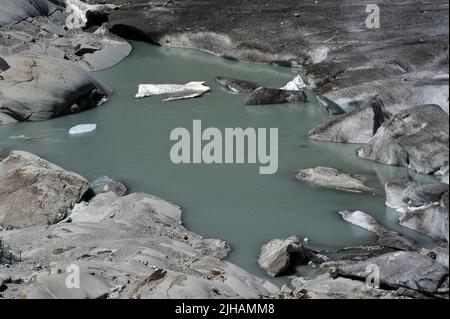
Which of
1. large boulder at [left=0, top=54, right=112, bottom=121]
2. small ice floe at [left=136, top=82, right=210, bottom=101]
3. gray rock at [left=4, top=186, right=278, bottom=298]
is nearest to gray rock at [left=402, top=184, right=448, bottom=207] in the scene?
gray rock at [left=4, top=186, right=278, bottom=298]

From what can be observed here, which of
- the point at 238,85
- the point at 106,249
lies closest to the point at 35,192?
the point at 106,249

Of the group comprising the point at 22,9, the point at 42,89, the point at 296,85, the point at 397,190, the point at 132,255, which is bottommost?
the point at 296,85

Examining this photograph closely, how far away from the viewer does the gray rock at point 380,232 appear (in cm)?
969

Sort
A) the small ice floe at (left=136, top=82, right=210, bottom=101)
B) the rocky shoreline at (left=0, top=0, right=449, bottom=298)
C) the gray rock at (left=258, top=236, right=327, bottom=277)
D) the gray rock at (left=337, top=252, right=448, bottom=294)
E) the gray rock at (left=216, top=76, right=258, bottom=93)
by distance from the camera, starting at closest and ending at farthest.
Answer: the gray rock at (left=337, top=252, right=448, bottom=294) → the rocky shoreline at (left=0, top=0, right=449, bottom=298) → the gray rock at (left=258, top=236, right=327, bottom=277) → the small ice floe at (left=136, top=82, right=210, bottom=101) → the gray rock at (left=216, top=76, right=258, bottom=93)

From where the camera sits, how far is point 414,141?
12242 millimetres

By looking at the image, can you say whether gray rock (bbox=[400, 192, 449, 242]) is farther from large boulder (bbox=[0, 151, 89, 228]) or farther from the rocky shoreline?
large boulder (bbox=[0, 151, 89, 228])

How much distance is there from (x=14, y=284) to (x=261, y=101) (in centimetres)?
942

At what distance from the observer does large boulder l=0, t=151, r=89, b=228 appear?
10438 millimetres

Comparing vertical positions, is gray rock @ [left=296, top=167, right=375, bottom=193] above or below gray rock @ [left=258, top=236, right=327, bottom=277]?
below

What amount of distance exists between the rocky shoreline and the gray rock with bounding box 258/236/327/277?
0.06ft

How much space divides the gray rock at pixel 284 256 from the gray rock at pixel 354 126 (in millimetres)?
4562

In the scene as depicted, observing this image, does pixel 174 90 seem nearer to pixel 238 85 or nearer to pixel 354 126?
pixel 238 85

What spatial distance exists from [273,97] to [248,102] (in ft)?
1.71
